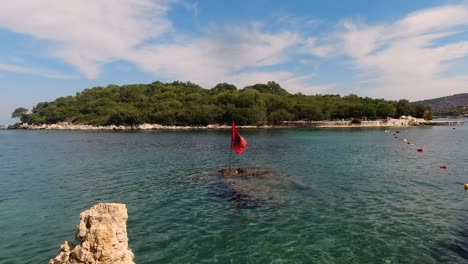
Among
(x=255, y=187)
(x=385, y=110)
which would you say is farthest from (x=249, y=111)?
(x=255, y=187)

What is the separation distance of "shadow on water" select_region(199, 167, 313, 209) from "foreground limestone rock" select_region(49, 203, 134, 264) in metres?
14.4


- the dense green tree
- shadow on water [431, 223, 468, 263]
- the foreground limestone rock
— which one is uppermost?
the dense green tree

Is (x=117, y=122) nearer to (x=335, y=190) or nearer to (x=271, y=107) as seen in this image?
(x=271, y=107)

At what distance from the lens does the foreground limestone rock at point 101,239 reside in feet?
29.2

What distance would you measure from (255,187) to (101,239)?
2142 cm

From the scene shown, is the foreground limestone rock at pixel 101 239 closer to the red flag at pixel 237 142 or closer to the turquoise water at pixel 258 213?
the turquoise water at pixel 258 213

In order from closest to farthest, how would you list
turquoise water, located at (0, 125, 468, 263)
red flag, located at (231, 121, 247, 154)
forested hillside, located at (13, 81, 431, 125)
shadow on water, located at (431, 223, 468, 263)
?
shadow on water, located at (431, 223, 468, 263) < turquoise water, located at (0, 125, 468, 263) < red flag, located at (231, 121, 247, 154) < forested hillside, located at (13, 81, 431, 125)

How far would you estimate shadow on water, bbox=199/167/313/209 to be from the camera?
2456 centimetres

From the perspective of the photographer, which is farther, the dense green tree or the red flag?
the dense green tree

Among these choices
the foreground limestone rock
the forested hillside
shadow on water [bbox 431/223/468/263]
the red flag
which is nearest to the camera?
the foreground limestone rock

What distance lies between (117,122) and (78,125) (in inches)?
1096

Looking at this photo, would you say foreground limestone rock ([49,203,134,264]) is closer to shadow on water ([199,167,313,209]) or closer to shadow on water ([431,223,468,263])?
shadow on water ([431,223,468,263])

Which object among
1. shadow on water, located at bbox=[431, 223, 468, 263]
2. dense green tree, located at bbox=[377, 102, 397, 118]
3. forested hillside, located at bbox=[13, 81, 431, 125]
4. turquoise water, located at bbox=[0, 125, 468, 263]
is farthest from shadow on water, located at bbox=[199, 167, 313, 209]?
dense green tree, located at bbox=[377, 102, 397, 118]

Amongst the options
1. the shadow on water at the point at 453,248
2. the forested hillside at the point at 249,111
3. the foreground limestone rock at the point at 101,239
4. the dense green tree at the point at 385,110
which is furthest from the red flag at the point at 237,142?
the dense green tree at the point at 385,110
